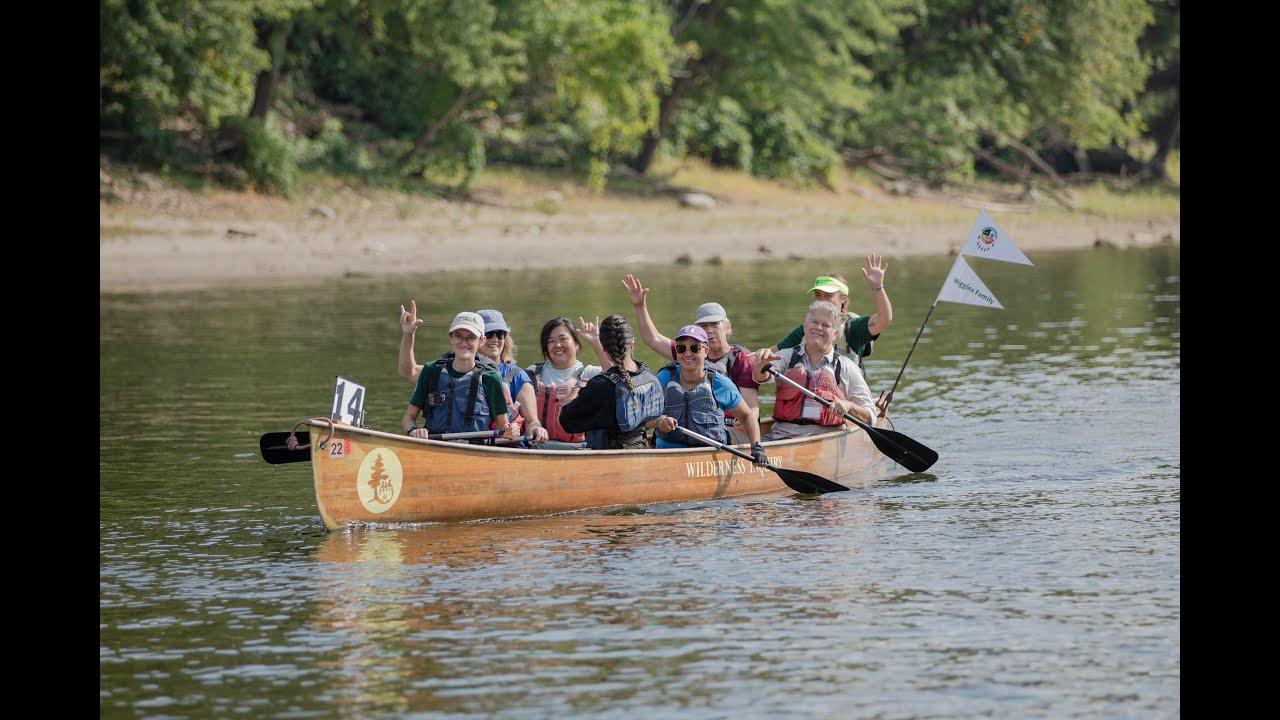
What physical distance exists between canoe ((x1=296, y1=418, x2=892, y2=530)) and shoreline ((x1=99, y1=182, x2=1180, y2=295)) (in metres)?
18.8

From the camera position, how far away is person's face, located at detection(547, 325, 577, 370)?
484 inches

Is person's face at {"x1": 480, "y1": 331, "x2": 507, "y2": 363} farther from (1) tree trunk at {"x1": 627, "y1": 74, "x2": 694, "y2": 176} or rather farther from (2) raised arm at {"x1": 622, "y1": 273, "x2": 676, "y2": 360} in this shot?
(1) tree trunk at {"x1": 627, "y1": 74, "x2": 694, "y2": 176}

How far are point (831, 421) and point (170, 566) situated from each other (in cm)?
555

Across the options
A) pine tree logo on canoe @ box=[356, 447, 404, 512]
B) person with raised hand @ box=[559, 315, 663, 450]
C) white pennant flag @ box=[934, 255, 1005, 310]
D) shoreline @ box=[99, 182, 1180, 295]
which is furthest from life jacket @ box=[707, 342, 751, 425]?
shoreline @ box=[99, 182, 1180, 295]

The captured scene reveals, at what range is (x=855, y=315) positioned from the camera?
45.0 ft

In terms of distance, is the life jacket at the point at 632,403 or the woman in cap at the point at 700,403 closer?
the life jacket at the point at 632,403

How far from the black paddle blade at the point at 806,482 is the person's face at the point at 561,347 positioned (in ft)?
5.86

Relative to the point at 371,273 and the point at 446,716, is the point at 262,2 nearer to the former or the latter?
the point at 371,273

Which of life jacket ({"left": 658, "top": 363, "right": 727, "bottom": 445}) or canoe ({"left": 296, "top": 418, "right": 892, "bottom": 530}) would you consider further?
life jacket ({"left": 658, "top": 363, "right": 727, "bottom": 445})

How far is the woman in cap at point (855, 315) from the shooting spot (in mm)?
13094

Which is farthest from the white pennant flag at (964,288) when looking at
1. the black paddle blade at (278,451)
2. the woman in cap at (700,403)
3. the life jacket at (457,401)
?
the black paddle blade at (278,451)

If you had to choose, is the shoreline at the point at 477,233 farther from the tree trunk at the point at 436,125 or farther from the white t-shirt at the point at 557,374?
the white t-shirt at the point at 557,374

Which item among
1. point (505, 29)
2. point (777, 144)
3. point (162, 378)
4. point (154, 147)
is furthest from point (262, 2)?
point (777, 144)
